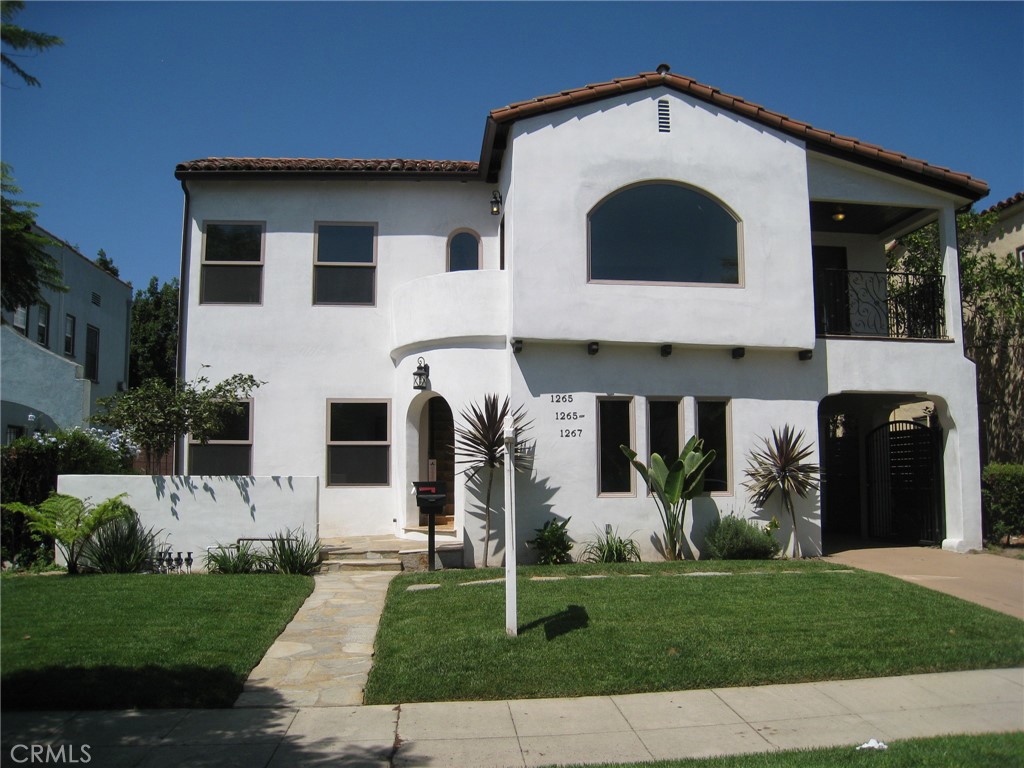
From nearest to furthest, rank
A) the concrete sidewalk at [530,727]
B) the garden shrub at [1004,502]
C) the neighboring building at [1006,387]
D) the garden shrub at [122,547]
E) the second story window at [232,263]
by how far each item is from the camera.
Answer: the concrete sidewalk at [530,727] → the garden shrub at [122,547] → the garden shrub at [1004,502] → the second story window at [232,263] → the neighboring building at [1006,387]

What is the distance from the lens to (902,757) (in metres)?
5.39

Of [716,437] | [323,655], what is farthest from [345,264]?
[323,655]

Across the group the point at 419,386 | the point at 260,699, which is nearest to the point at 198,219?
the point at 419,386

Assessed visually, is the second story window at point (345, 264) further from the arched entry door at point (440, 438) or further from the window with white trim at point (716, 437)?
the window with white trim at point (716, 437)

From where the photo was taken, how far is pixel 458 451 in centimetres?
1276

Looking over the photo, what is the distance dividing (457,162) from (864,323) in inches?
336

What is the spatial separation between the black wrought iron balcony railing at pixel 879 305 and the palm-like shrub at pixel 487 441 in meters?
6.22

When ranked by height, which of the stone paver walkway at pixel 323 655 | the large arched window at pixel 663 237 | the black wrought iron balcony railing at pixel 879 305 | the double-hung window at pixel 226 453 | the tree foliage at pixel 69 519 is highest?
the large arched window at pixel 663 237

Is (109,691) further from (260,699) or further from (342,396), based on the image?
(342,396)

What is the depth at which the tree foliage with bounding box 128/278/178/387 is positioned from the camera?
3866 cm

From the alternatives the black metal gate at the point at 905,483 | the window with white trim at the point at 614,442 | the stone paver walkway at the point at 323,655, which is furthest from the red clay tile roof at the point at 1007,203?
the stone paver walkway at the point at 323,655

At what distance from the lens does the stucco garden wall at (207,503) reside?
12.1 meters

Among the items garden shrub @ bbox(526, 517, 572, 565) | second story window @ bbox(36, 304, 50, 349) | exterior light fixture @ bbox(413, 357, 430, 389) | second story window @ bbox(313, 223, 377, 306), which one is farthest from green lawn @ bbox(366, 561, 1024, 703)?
second story window @ bbox(36, 304, 50, 349)

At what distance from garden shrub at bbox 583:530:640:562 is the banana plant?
59 centimetres
